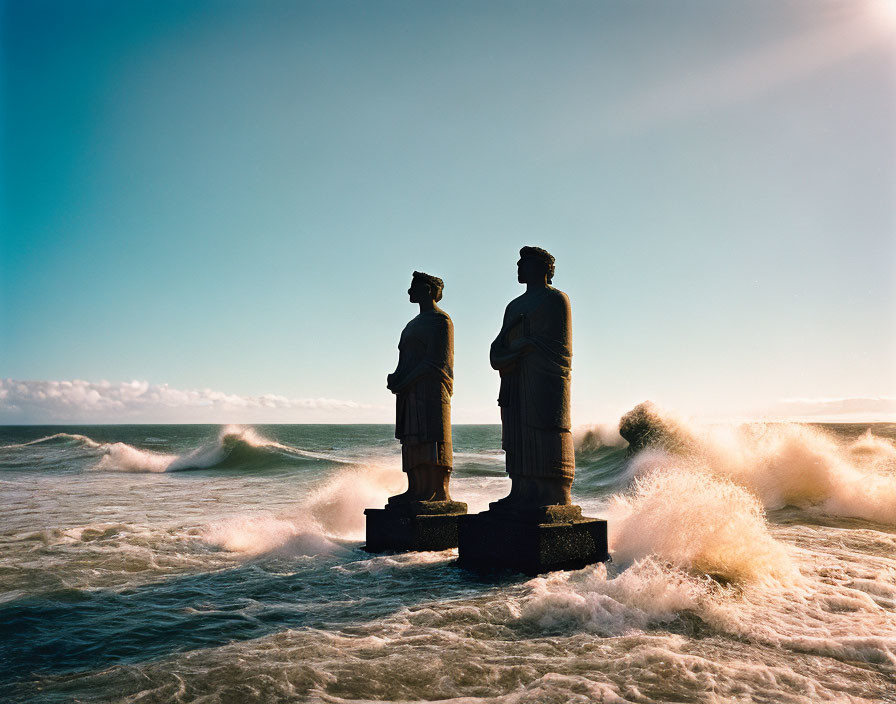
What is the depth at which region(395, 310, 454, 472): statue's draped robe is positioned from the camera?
802 cm

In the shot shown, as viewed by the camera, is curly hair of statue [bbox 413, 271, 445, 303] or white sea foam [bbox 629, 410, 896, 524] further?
white sea foam [bbox 629, 410, 896, 524]

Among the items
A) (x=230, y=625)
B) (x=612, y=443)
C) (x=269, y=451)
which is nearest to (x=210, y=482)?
(x=269, y=451)

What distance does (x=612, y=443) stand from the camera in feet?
97.6

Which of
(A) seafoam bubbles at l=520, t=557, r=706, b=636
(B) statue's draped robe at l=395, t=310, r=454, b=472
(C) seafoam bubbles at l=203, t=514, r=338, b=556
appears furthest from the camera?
(C) seafoam bubbles at l=203, t=514, r=338, b=556

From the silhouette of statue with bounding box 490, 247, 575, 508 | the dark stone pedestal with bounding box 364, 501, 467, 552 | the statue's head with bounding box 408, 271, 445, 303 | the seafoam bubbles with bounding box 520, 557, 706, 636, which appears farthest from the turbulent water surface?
the statue's head with bounding box 408, 271, 445, 303

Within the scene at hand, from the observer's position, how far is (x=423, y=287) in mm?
8469

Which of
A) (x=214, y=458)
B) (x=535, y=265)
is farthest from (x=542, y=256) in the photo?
(x=214, y=458)

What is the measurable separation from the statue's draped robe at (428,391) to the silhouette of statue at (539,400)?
1228mm

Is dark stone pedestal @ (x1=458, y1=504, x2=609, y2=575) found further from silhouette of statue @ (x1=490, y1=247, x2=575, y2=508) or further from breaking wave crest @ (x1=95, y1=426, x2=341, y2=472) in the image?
breaking wave crest @ (x1=95, y1=426, x2=341, y2=472)

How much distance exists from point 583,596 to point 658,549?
1.68 m

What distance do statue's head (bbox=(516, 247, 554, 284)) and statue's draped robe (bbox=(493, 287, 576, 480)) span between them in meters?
0.23

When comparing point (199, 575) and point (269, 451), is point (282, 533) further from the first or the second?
point (269, 451)

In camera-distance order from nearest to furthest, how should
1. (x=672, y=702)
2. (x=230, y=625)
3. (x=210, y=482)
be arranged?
(x=672, y=702)
(x=230, y=625)
(x=210, y=482)

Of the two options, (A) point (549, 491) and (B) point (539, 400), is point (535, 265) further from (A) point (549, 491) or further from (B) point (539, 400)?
(A) point (549, 491)
